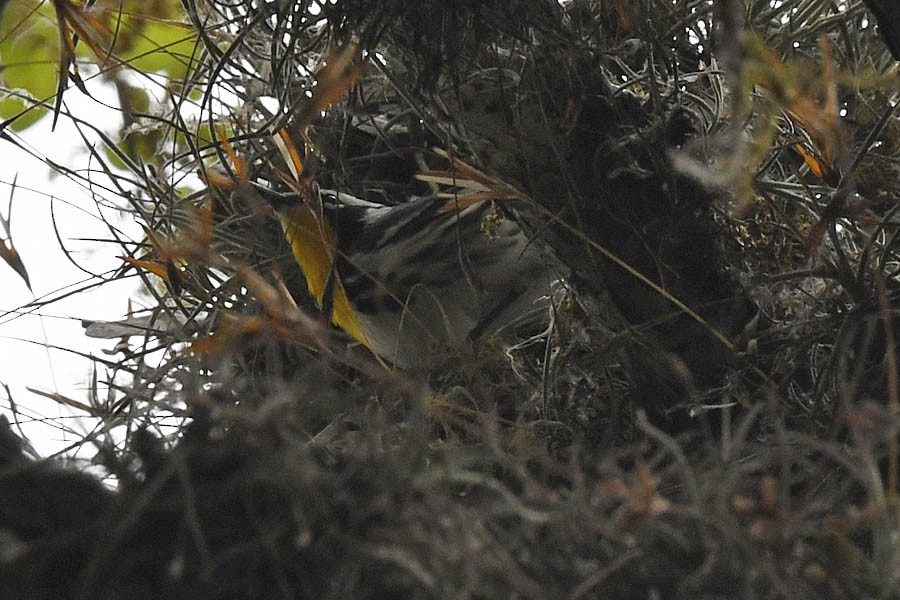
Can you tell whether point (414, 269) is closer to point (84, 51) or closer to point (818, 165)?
point (84, 51)

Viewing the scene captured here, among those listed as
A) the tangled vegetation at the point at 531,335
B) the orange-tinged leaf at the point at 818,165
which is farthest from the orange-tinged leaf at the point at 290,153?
the orange-tinged leaf at the point at 818,165

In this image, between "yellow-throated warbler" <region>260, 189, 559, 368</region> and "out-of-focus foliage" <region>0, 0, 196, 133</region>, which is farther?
"yellow-throated warbler" <region>260, 189, 559, 368</region>

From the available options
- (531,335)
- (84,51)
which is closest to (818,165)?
(531,335)

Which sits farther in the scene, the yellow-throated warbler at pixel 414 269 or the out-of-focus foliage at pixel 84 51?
the yellow-throated warbler at pixel 414 269

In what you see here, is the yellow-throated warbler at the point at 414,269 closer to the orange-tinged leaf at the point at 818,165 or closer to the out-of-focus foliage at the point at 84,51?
the out-of-focus foliage at the point at 84,51

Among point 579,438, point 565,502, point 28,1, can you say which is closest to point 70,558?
point 565,502

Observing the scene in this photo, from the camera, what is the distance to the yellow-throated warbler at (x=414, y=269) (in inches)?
62.2

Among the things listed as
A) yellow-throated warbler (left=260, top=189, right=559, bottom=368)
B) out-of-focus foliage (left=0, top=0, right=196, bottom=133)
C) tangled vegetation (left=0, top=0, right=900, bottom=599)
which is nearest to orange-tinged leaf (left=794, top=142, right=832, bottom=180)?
tangled vegetation (left=0, top=0, right=900, bottom=599)

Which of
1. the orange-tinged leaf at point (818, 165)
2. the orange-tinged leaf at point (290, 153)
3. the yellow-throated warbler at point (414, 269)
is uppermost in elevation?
the orange-tinged leaf at point (290, 153)

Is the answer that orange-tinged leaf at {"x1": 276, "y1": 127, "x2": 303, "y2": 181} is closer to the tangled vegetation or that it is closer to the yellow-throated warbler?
the tangled vegetation

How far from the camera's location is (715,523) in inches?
22.6

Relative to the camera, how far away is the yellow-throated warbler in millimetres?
1581

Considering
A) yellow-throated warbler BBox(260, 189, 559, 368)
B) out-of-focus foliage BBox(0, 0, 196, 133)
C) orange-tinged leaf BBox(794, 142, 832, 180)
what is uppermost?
out-of-focus foliage BBox(0, 0, 196, 133)

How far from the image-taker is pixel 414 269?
1.68 meters
